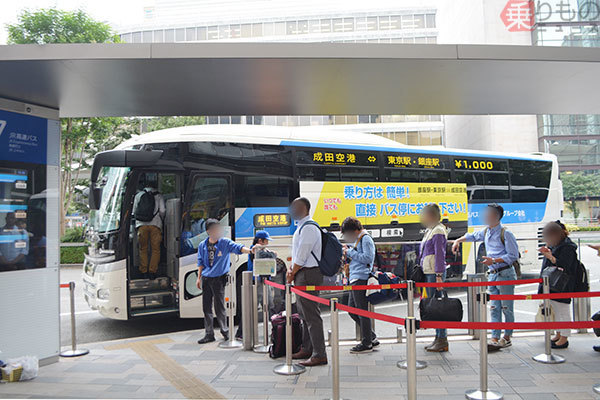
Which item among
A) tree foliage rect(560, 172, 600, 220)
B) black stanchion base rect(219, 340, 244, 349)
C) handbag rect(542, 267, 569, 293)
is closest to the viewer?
handbag rect(542, 267, 569, 293)

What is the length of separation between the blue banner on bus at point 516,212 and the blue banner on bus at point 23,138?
956 centimetres

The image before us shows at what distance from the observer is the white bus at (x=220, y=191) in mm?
7719

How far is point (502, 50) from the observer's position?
4.44m

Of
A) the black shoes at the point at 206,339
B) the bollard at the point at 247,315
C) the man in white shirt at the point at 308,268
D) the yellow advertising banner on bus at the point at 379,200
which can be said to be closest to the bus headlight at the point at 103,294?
the black shoes at the point at 206,339

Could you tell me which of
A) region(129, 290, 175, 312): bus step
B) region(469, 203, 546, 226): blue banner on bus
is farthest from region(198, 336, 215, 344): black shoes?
region(469, 203, 546, 226): blue banner on bus

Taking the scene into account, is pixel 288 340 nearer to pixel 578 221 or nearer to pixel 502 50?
pixel 502 50

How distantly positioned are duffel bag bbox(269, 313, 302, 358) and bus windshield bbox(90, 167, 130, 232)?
136 inches

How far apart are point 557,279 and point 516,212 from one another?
23.8ft

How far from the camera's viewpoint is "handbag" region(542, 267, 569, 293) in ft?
18.8

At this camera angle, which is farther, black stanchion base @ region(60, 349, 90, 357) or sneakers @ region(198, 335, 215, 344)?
sneakers @ region(198, 335, 215, 344)

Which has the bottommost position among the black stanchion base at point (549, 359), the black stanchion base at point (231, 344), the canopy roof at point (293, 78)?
the black stanchion base at point (231, 344)

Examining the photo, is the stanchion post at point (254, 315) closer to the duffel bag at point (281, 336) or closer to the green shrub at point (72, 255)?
the duffel bag at point (281, 336)

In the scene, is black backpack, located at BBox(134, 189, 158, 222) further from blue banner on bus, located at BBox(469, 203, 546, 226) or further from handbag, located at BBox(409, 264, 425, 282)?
blue banner on bus, located at BBox(469, 203, 546, 226)

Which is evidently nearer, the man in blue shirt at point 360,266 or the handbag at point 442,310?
the handbag at point 442,310
